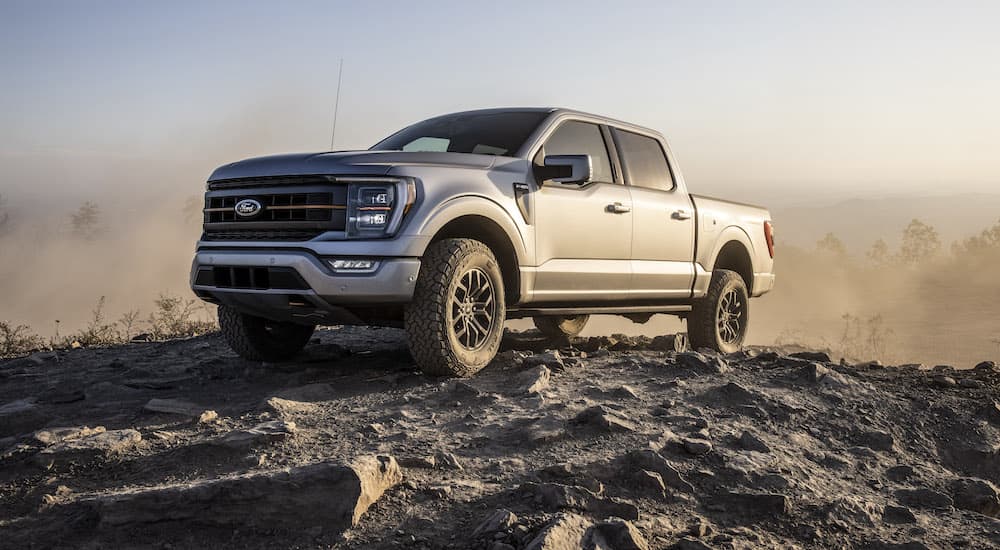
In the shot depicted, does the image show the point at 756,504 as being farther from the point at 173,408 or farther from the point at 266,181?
the point at 266,181

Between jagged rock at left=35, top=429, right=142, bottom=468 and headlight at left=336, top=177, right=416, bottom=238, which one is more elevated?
headlight at left=336, top=177, right=416, bottom=238

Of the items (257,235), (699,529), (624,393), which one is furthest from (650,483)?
(257,235)

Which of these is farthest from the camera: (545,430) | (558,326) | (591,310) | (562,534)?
(558,326)

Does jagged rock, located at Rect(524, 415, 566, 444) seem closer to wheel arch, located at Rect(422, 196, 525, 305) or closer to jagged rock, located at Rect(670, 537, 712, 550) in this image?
jagged rock, located at Rect(670, 537, 712, 550)

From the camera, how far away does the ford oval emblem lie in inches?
219

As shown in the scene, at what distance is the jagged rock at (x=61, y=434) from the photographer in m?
4.24

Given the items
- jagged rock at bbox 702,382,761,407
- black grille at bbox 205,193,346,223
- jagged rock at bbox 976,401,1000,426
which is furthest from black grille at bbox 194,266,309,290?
jagged rock at bbox 976,401,1000,426

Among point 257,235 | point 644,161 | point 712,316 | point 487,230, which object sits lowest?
point 712,316

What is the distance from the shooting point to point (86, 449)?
160 inches

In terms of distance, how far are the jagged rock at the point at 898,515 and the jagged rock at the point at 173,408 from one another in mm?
3615

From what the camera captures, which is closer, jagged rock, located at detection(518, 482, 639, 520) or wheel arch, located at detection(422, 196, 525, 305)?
jagged rock, located at detection(518, 482, 639, 520)

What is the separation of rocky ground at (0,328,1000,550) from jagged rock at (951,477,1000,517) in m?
0.01

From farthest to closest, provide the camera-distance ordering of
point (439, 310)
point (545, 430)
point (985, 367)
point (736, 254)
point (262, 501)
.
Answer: point (736, 254), point (985, 367), point (439, 310), point (545, 430), point (262, 501)

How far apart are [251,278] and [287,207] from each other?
51cm
